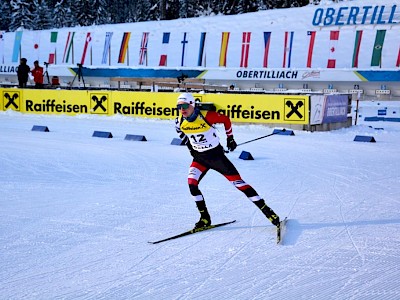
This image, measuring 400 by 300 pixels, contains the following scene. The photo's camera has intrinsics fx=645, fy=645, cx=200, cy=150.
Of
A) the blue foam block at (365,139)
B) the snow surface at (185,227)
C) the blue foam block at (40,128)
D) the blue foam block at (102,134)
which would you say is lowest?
the blue foam block at (40,128)

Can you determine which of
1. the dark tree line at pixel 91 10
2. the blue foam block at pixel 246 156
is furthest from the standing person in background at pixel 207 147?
the dark tree line at pixel 91 10

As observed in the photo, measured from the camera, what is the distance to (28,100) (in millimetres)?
24328

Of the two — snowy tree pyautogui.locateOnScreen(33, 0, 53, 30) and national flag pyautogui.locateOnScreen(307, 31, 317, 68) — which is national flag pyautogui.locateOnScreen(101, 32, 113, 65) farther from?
snowy tree pyautogui.locateOnScreen(33, 0, 53, 30)

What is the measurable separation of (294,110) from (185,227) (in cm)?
1267

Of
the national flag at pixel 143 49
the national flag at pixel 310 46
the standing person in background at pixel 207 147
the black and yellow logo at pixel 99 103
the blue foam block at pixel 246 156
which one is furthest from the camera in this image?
the national flag at pixel 143 49

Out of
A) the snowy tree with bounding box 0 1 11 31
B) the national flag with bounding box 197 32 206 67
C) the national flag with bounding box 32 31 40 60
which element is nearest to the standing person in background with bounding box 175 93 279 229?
the national flag with bounding box 197 32 206 67

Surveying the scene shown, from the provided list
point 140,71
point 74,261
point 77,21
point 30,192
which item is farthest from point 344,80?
point 77,21

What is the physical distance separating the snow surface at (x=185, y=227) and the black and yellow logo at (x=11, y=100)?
31.4 feet

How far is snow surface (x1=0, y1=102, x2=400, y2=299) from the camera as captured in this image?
554cm

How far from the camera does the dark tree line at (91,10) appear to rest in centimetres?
5775

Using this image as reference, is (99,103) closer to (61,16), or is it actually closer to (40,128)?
(40,128)

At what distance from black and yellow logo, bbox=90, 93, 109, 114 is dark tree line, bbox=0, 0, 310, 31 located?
34.7 metres

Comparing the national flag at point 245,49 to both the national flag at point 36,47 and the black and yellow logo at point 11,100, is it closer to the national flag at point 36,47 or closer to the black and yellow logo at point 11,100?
the national flag at point 36,47

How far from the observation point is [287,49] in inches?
1533
